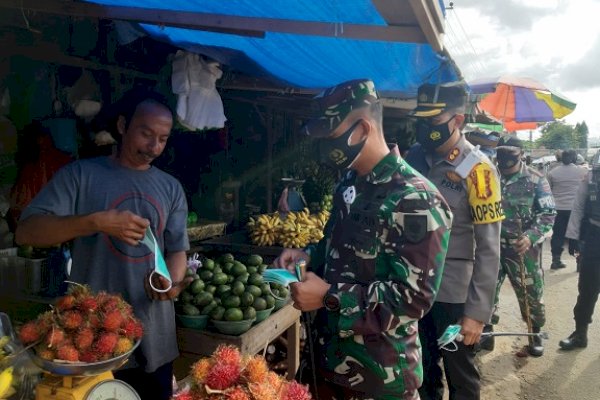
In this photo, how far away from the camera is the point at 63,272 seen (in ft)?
10.4

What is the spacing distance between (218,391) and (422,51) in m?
2.71

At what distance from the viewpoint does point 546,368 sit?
16.4 feet

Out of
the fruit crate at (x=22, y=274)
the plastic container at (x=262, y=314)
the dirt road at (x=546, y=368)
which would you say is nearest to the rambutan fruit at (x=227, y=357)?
the plastic container at (x=262, y=314)

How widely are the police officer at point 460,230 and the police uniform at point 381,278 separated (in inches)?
36.1

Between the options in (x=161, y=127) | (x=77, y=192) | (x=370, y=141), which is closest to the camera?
(x=370, y=141)

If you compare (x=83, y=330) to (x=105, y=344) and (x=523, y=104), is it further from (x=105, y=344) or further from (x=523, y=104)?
(x=523, y=104)

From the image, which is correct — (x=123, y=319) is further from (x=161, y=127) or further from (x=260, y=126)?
(x=260, y=126)

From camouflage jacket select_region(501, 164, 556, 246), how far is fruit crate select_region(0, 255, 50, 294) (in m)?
4.46

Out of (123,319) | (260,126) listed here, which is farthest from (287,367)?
(260,126)

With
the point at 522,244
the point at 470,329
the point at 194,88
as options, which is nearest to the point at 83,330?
the point at 470,329

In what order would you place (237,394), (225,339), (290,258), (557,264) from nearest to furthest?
(237,394)
(290,258)
(225,339)
(557,264)

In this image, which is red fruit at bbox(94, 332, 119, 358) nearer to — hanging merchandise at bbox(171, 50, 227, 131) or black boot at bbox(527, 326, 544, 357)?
hanging merchandise at bbox(171, 50, 227, 131)

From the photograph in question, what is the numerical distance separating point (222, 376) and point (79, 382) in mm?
649

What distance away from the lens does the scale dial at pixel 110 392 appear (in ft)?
5.69
